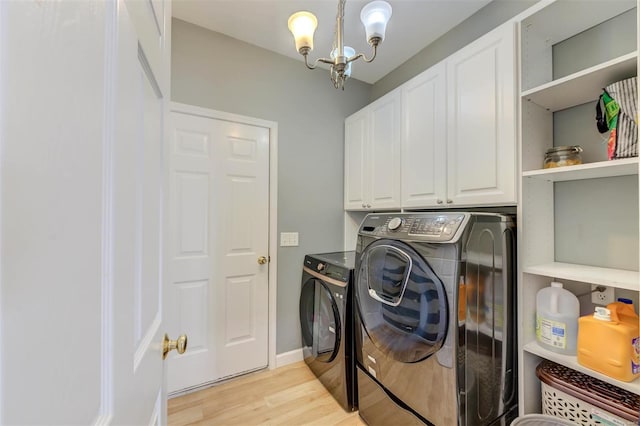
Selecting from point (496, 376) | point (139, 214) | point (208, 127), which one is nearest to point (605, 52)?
point (496, 376)

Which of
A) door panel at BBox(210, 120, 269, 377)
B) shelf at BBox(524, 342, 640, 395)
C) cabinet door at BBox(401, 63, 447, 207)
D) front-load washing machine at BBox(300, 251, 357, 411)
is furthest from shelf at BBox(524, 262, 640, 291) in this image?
door panel at BBox(210, 120, 269, 377)

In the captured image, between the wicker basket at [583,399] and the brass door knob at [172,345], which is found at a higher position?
the brass door knob at [172,345]

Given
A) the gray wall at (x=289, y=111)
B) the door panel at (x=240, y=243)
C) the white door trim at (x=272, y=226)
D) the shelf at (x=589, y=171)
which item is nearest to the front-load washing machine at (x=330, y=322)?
the gray wall at (x=289, y=111)

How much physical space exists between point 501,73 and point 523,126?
0.31 metres

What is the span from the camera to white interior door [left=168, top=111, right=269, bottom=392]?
80.3 inches

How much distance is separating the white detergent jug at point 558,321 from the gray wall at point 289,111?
66.3 inches

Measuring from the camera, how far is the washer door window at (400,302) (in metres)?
1.26

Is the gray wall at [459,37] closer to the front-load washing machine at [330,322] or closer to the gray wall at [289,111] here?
the gray wall at [289,111]

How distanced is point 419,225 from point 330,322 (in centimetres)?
110

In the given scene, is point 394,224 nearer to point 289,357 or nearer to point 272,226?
point 272,226

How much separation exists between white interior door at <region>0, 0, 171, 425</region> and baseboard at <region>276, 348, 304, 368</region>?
79.2 inches

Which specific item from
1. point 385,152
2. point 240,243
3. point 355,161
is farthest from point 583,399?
point 240,243

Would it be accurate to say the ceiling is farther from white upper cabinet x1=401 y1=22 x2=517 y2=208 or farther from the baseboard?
the baseboard

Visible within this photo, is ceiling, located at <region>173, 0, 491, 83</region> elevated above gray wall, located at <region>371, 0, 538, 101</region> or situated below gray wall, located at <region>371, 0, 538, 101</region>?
above
